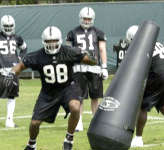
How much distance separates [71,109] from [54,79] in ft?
1.44

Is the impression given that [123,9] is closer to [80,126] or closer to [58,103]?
[80,126]

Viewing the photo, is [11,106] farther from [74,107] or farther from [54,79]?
[74,107]

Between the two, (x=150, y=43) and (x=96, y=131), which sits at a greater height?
(x=150, y=43)

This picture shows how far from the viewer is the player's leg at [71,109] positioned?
8.35 m

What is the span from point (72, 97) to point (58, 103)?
A: 21 cm

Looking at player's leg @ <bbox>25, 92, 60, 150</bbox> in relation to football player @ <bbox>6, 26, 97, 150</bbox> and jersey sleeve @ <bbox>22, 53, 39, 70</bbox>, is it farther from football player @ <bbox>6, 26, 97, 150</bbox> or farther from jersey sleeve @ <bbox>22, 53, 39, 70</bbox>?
jersey sleeve @ <bbox>22, 53, 39, 70</bbox>

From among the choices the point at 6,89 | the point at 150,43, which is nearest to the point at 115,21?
the point at 6,89

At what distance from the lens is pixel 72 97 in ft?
27.7

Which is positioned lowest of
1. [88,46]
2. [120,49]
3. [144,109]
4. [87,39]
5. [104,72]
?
[120,49]

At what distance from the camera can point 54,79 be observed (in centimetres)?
843

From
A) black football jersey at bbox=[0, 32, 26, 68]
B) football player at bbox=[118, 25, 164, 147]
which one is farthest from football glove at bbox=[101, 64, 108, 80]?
black football jersey at bbox=[0, 32, 26, 68]

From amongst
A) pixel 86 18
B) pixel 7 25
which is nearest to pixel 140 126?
pixel 86 18

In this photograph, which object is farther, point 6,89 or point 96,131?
point 6,89

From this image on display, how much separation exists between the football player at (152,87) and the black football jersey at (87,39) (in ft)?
5.37
